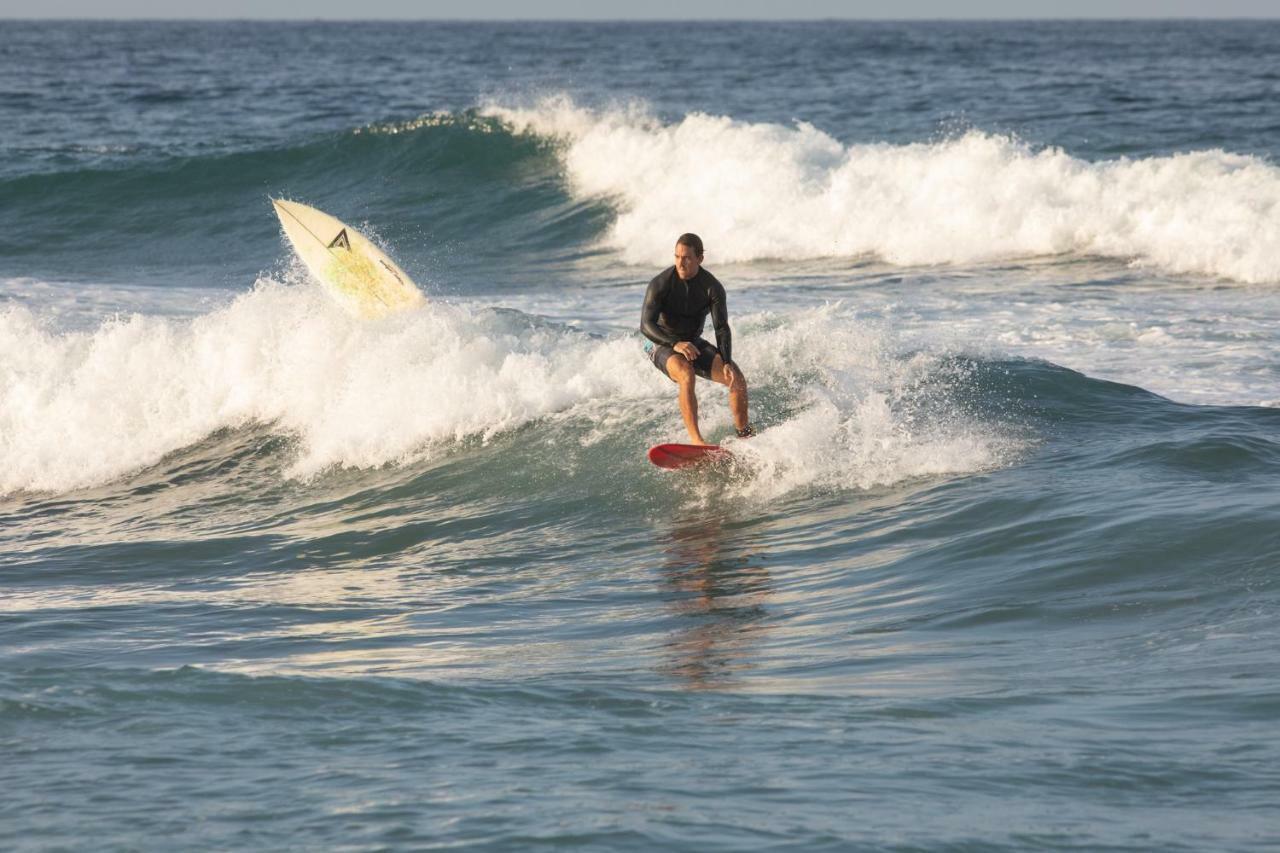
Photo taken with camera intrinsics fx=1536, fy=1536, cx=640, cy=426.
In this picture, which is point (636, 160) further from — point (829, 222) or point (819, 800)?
point (819, 800)

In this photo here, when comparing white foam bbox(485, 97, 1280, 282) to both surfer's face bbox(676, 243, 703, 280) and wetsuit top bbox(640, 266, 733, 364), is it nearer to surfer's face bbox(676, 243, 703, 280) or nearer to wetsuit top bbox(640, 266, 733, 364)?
wetsuit top bbox(640, 266, 733, 364)

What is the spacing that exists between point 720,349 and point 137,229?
55.6ft

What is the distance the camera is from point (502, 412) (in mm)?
11242

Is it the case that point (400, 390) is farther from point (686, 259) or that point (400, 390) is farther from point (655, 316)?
point (686, 259)

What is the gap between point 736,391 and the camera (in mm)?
9047

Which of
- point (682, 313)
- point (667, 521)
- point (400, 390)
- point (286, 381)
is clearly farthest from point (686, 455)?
point (286, 381)

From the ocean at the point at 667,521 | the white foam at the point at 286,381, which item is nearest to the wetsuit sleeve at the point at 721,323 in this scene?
the ocean at the point at 667,521

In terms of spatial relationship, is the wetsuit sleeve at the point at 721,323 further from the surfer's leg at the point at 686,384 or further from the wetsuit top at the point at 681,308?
the surfer's leg at the point at 686,384

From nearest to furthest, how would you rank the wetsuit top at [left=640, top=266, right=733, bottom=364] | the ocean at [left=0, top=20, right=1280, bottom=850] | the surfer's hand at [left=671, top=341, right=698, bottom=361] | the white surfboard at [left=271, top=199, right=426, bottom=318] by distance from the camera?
the ocean at [left=0, top=20, right=1280, bottom=850]
the surfer's hand at [left=671, top=341, right=698, bottom=361]
the wetsuit top at [left=640, top=266, right=733, bottom=364]
the white surfboard at [left=271, top=199, right=426, bottom=318]

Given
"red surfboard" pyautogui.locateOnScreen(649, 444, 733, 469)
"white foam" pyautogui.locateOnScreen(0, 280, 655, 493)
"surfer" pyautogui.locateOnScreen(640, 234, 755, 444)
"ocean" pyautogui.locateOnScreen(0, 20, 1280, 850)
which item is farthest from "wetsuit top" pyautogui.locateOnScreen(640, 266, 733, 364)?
"white foam" pyautogui.locateOnScreen(0, 280, 655, 493)

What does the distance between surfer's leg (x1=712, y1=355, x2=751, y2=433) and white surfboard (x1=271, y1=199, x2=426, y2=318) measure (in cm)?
454

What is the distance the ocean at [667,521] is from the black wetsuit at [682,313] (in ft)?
2.46

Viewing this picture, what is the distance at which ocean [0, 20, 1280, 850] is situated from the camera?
4539mm

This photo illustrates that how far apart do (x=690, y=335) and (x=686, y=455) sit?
726mm
